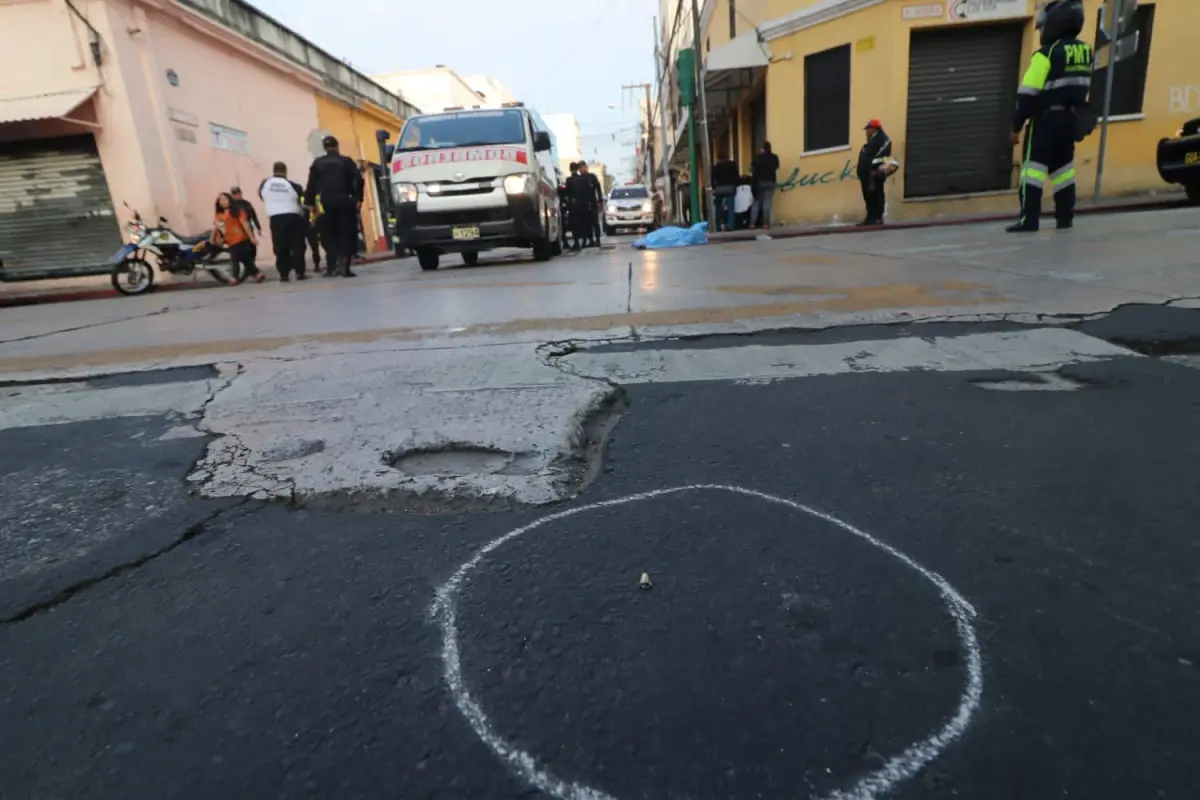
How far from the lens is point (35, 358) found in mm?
3805

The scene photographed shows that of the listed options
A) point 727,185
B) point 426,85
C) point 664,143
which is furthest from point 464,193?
point 426,85

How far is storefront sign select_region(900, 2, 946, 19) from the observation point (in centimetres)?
1171

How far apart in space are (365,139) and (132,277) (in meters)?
13.1

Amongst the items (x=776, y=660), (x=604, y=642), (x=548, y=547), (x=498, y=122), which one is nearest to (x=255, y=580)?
(x=548, y=547)

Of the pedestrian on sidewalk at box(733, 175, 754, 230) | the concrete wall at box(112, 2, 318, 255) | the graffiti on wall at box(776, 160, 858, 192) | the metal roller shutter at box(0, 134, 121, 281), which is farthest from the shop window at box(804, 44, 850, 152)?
the metal roller shutter at box(0, 134, 121, 281)

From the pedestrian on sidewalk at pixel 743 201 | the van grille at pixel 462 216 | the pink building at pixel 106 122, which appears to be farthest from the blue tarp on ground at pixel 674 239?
the pink building at pixel 106 122

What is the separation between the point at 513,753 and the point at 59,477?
1.72 m

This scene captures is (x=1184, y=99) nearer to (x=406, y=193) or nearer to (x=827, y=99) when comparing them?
(x=827, y=99)

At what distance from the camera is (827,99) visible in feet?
42.6

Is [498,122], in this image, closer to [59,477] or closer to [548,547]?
[59,477]

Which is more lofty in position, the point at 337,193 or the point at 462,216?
the point at 337,193

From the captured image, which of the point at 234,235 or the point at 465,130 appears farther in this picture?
the point at 234,235

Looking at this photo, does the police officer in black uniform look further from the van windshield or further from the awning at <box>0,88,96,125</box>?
the awning at <box>0,88,96,125</box>

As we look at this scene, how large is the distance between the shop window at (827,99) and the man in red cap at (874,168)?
1.52 meters
